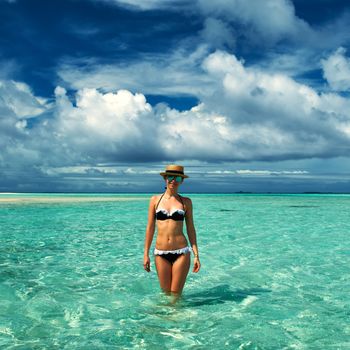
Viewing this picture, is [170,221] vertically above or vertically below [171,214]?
below

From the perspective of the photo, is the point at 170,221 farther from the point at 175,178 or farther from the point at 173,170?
the point at 173,170

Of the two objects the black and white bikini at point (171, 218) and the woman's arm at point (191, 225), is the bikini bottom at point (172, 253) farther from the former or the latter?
the woman's arm at point (191, 225)

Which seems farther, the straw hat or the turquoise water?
the straw hat

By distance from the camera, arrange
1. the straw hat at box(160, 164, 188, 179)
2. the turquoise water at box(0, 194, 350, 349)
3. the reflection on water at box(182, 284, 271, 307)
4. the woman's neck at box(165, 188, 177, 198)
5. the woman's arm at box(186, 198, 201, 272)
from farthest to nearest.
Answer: the reflection on water at box(182, 284, 271, 307), the woman's arm at box(186, 198, 201, 272), the woman's neck at box(165, 188, 177, 198), the straw hat at box(160, 164, 188, 179), the turquoise water at box(0, 194, 350, 349)

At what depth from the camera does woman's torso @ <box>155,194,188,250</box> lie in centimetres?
669

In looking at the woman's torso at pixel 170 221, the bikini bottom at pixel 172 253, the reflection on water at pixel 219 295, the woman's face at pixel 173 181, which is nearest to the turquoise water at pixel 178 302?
the reflection on water at pixel 219 295

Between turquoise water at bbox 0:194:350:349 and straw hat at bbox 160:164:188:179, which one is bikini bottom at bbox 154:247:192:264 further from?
straw hat at bbox 160:164:188:179

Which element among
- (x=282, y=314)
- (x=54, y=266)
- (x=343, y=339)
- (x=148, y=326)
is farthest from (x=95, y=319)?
(x=54, y=266)

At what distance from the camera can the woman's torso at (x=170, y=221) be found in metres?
6.69

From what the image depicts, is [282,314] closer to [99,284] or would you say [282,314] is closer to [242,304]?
[242,304]

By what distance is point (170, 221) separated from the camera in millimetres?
6707

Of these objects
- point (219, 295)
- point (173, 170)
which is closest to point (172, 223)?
point (173, 170)

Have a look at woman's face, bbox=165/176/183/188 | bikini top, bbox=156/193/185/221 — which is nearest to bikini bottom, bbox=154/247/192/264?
bikini top, bbox=156/193/185/221

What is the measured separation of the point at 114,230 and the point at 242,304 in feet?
45.5
